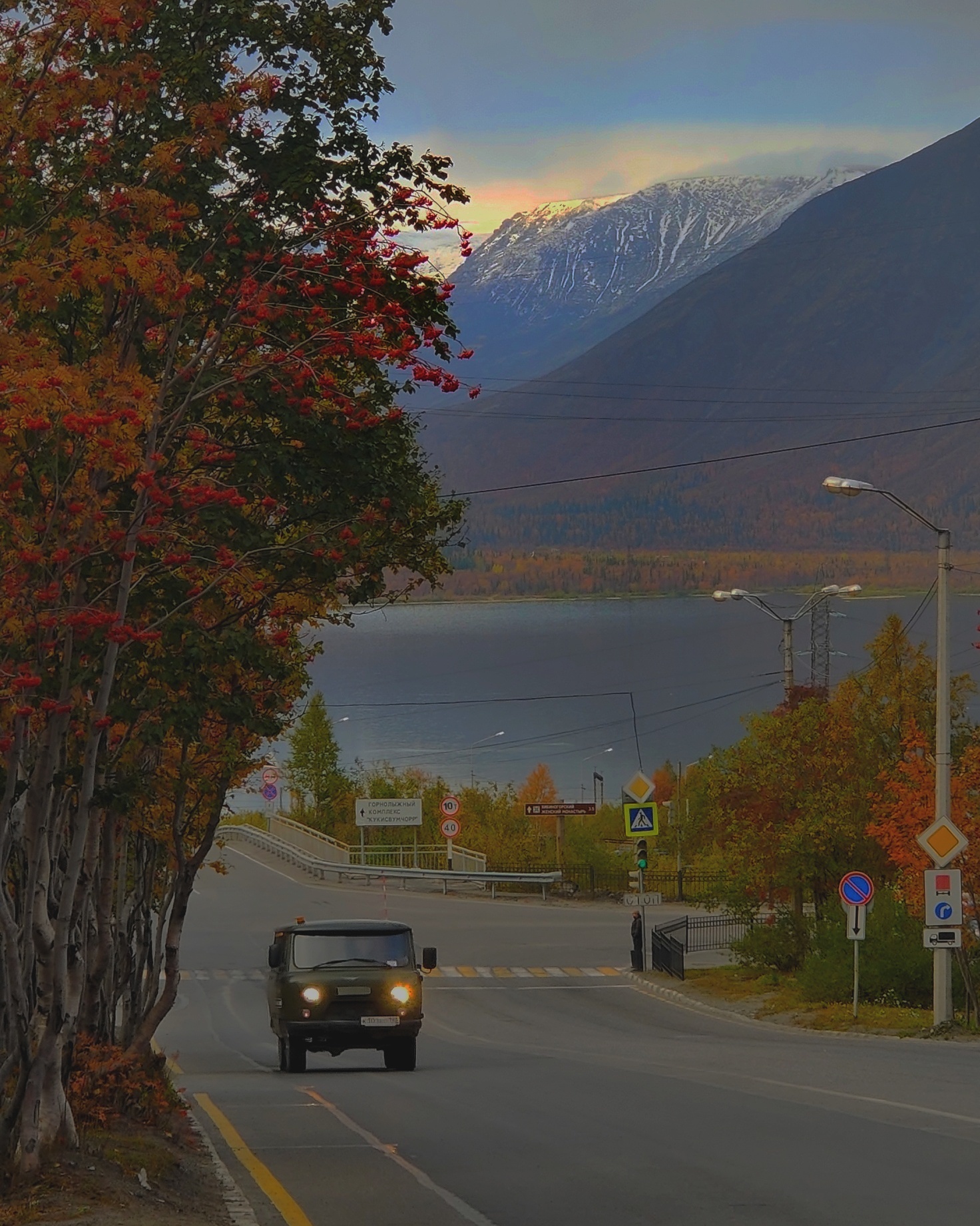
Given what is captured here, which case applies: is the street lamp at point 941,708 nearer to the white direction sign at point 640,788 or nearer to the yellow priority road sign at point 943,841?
the yellow priority road sign at point 943,841

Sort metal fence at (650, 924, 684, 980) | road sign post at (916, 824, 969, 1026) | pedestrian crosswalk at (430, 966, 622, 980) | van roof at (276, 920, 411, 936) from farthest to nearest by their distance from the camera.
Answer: pedestrian crosswalk at (430, 966, 622, 980), metal fence at (650, 924, 684, 980), road sign post at (916, 824, 969, 1026), van roof at (276, 920, 411, 936)

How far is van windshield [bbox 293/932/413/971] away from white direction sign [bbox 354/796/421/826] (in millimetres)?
49984

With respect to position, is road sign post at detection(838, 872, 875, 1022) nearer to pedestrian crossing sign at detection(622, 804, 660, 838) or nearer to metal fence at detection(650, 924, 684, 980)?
pedestrian crossing sign at detection(622, 804, 660, 838)

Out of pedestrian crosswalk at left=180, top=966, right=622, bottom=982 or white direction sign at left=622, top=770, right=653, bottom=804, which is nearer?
white direction sign at left=622, top=770, right=653, bottom=804

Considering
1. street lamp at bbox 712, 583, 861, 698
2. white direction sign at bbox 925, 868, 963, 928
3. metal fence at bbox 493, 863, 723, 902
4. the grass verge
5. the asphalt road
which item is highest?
street lamp at bbox 712, 583, 861, 698

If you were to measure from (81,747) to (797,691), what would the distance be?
2806cm

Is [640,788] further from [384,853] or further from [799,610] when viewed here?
[384,853]

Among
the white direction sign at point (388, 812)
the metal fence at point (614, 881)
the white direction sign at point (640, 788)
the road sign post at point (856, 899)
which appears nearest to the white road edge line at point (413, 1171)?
the road sign post at point (856, 899)

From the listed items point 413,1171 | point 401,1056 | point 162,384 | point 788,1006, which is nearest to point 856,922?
point 788,1006

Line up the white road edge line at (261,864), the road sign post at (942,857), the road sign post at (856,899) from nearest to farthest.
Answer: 1. the road sign post at (942,857)
2. the road sign post at (856,899)
3. the white road edge line at (261,864)

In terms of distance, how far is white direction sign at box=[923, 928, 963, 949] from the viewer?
26188mm

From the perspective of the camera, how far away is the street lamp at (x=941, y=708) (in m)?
26.6

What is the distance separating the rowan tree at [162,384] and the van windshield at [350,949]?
9.32 meters

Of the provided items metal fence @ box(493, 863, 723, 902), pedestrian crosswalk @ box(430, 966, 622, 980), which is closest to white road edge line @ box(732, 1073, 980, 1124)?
pedestrian crosswalk @ box(430, 966, 622, 980)
